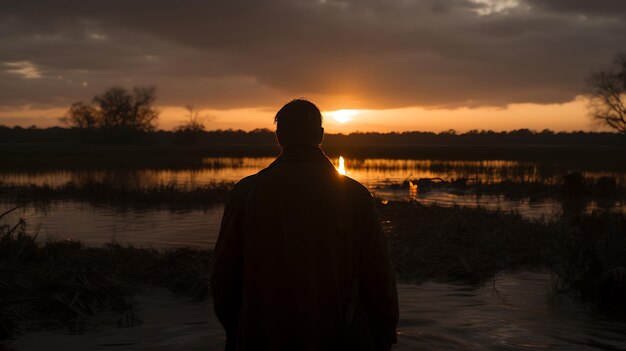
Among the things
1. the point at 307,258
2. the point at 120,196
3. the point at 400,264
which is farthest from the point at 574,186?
the point at 307,258

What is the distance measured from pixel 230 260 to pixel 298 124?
82cm

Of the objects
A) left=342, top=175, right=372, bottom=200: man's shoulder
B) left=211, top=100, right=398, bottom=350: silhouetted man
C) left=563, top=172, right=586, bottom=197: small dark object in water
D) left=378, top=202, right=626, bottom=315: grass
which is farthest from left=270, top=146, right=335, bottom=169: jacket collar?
left=563, top=172, right=586, bottom=197: small dark object in water

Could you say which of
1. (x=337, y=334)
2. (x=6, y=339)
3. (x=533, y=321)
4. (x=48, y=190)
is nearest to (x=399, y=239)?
(x=533, y=321)

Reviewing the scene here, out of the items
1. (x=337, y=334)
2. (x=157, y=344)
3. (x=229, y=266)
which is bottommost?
(x=157, y=344)

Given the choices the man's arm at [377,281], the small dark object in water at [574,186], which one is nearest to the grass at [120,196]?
the small dark object in water at [574,186]

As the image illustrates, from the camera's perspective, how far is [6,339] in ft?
20.5

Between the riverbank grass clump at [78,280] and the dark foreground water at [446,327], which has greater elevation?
the riverbank grass clump at [78,280]

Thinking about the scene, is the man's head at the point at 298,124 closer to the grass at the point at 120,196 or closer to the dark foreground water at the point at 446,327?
the dark foreground water at the point at 446,327

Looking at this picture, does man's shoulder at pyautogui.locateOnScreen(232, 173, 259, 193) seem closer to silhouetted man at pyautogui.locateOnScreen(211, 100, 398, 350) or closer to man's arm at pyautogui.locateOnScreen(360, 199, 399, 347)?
silhouetted man at pyautogui.locateOnScreen(211, 100, 398, 350)

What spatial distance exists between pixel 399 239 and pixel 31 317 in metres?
7.52

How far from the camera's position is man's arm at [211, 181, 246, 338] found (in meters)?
2.96

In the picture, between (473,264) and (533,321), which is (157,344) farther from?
(473,264)

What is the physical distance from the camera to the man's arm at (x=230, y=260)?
116 inches

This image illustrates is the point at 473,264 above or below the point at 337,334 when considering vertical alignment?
below
